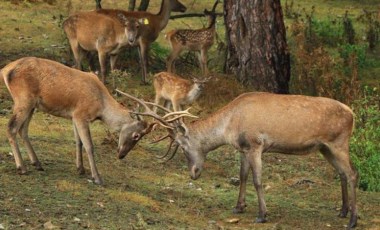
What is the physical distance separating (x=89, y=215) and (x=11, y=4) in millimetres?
14257

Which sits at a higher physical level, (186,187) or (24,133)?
(24,133)

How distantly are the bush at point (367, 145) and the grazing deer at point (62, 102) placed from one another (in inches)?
121

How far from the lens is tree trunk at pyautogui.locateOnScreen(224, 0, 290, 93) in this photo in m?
17.4

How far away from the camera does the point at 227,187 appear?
1284cm

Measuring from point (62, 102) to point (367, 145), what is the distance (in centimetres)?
437

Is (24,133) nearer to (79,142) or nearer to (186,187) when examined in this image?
(79,142)

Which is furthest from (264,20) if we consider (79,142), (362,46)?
(79,142)

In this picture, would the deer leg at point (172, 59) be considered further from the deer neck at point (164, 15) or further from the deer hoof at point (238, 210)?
the deer hoof at point (238, 210)

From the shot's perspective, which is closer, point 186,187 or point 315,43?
point 186,187

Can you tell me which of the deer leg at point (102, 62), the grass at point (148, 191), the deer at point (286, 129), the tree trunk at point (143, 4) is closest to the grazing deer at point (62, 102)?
the grass at point (148, 191)

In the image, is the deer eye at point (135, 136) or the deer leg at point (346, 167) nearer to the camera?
the deer leg at point (346, 167)

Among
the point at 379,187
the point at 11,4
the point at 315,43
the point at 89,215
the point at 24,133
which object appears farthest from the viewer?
the point at 11,4

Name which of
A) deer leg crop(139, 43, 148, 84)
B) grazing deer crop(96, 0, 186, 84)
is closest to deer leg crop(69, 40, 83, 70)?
grazing deer crop(96, 0, 186, 84)

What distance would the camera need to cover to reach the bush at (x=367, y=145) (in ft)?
43.7
